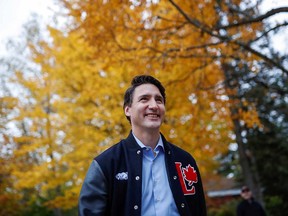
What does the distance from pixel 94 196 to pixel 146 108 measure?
636mm

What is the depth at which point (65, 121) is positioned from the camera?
929cm

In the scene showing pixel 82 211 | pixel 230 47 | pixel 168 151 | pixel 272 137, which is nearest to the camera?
pixel 82 211

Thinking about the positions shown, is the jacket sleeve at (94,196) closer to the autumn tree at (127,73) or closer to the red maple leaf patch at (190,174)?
the red maple leaf patch at (190,174)

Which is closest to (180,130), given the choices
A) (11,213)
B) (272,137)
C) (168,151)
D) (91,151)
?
(91,151)

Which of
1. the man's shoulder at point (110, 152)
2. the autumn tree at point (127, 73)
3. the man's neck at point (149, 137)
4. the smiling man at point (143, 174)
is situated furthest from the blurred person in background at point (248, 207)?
the man's shoulder at point (110, 152)

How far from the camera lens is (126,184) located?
1.92 meters

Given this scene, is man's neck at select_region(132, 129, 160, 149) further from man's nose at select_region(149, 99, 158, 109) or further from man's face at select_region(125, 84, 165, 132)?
man's nose at select_region(149, 99, 158, 109)

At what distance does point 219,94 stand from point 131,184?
570 centimetres

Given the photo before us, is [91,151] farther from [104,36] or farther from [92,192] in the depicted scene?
[92,192]

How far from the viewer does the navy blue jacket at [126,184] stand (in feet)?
6.05

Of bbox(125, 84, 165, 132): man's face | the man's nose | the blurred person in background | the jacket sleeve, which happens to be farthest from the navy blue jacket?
the blurred person in background

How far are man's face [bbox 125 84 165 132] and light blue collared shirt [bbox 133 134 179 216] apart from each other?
0.13 meters

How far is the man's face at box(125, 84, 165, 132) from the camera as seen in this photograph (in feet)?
6.88

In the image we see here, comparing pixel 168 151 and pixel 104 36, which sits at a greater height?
pixel 104 36
